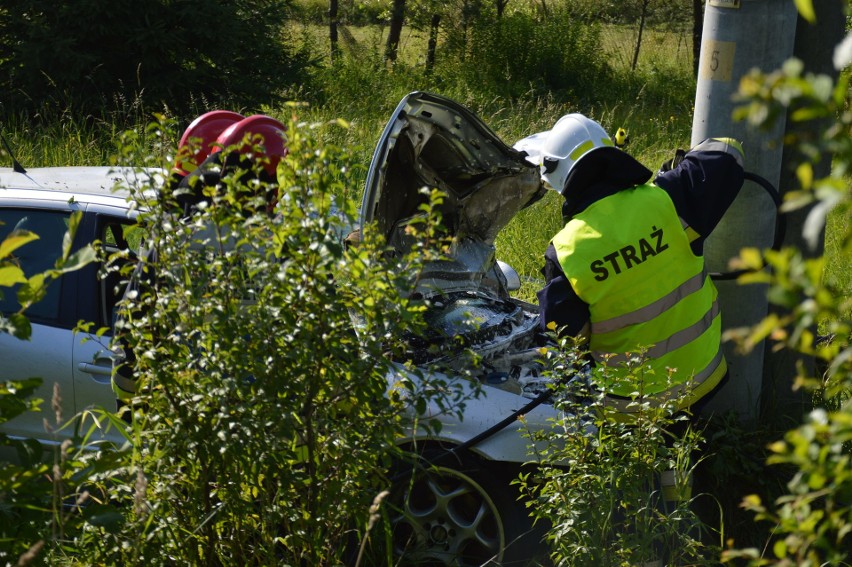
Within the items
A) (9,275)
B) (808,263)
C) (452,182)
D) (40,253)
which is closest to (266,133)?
(452,182)

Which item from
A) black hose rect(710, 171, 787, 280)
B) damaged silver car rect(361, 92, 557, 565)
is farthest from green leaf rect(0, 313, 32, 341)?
black hose rect(710, 171, 787, 280)

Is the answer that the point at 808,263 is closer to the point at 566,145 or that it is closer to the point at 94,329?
the point at 566,145

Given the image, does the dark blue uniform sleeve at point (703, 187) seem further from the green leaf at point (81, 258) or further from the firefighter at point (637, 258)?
the green leaf at point (81, 258)

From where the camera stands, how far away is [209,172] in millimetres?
3555

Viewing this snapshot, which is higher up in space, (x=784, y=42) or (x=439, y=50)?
(x=784, y=42)

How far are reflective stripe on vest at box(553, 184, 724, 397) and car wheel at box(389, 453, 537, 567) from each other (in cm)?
64

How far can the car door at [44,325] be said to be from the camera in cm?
437

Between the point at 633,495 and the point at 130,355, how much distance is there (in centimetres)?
205

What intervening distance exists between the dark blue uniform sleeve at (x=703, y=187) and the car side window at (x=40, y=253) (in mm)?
2725

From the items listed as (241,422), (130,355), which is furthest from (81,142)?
(241,422)

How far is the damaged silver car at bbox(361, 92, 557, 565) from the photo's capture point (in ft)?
12.8

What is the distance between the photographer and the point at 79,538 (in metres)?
3.10

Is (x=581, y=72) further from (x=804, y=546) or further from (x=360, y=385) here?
(x=804, y=546)

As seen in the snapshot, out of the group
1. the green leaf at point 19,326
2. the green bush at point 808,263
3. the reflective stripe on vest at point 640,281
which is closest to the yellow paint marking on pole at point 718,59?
the reflective stripe on vest at point 640,281
